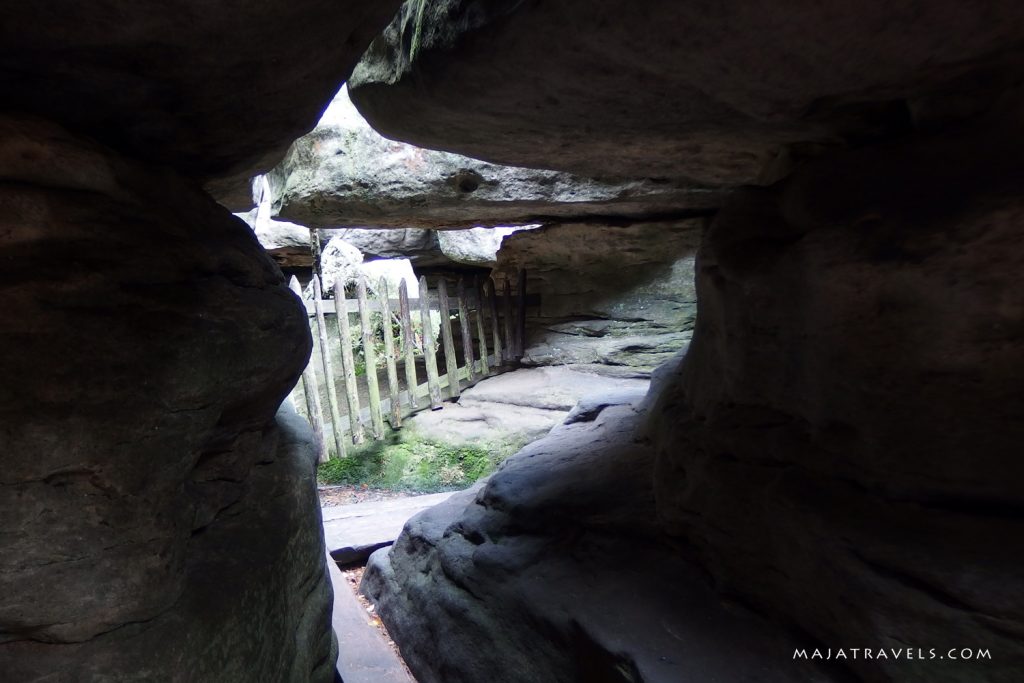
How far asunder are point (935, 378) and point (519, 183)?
2.93 meters

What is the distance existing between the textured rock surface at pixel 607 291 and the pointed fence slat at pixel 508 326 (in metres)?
0.18

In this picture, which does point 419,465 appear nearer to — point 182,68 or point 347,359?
point 347,359

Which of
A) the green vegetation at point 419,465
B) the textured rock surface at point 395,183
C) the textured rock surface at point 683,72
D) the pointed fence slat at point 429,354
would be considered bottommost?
the green vegetation at point 419,465

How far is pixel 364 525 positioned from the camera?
4.48 metres

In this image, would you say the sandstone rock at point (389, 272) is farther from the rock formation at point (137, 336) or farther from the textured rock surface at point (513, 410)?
the rock formation at point (137, 336)

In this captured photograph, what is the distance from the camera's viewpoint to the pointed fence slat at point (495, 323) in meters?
7.66

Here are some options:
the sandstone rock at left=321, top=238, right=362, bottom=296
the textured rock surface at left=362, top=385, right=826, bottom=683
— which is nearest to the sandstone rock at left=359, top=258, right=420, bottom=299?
the sandstone rock at left=321, top=238, right=362, bottom=296

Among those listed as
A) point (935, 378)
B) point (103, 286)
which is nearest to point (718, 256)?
point (935, 378)


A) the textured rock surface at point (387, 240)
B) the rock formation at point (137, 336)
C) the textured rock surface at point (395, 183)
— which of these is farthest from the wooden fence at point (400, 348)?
the rock formation at point (137, 336)

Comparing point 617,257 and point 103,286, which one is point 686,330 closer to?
point 617,257

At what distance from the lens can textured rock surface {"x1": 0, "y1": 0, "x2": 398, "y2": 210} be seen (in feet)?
3.75

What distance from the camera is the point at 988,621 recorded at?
1.17m

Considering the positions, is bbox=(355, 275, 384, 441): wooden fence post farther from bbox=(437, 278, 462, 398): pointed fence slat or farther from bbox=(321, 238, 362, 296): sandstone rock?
bbox=(437, 278, 462, 398): pointed fence slat

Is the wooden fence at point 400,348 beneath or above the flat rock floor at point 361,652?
above
